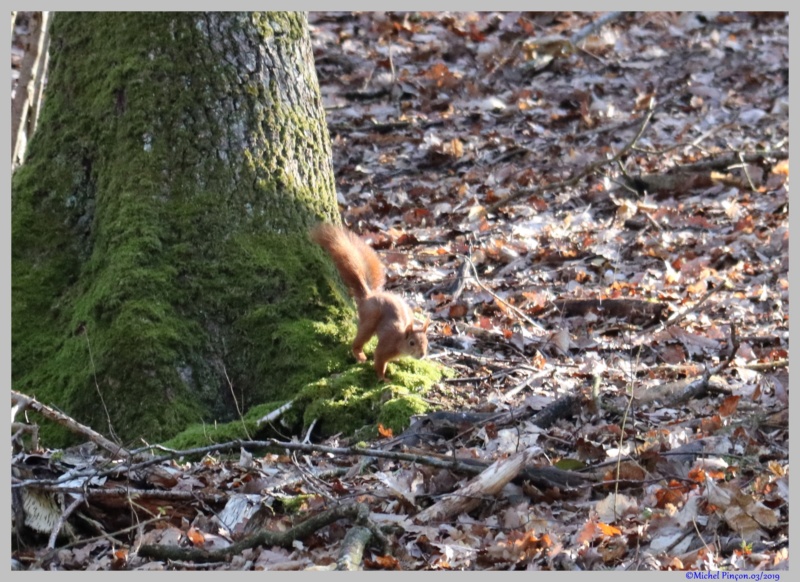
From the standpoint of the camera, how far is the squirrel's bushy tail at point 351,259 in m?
5.24

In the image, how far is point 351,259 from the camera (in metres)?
5.31

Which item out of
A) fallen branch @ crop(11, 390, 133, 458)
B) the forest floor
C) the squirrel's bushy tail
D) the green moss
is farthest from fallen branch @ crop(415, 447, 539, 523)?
the squirrel's bushy tail

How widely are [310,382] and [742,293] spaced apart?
3368mm

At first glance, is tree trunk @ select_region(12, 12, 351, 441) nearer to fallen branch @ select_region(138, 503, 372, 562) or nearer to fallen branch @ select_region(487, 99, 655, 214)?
fallen branch @ select_region(138, 503, 372, 562)

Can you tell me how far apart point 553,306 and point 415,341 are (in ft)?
5.16

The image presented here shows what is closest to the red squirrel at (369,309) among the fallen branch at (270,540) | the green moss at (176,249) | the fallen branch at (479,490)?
the green moss at (176,249)

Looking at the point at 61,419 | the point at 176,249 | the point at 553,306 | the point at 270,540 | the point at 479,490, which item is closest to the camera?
the point at 270,540

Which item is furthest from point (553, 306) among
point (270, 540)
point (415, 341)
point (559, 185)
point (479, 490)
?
point (270, 540)

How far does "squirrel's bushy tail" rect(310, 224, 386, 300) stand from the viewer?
5.24 meters

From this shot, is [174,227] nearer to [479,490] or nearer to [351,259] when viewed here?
[351,259]

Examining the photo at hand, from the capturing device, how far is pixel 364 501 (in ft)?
13.1

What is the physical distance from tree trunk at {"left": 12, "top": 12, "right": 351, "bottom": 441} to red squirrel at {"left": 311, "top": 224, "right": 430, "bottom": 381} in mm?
152

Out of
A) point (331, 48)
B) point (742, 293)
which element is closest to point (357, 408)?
point (742, 293)

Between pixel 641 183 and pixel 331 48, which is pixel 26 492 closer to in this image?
pixel 641 183
